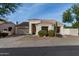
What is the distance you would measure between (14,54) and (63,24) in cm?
68

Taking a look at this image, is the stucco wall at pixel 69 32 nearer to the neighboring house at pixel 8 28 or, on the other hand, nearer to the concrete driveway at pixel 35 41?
the concrete driveway at pixel 35 41

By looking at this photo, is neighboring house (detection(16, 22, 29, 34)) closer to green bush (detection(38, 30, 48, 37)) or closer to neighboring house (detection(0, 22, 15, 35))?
neighboring house (detection(0, 22, 15, 35))

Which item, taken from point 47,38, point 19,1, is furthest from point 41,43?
point 19,1

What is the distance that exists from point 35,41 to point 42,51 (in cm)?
14

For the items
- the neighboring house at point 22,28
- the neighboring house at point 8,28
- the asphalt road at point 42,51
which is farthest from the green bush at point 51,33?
the neighboring house at point 8,28

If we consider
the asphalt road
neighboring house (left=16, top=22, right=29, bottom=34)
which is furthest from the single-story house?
the asphalt road

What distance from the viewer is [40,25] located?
25.6 feet

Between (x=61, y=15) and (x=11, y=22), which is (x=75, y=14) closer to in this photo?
(x=61, y=15)

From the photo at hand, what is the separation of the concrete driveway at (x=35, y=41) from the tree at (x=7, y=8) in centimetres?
30

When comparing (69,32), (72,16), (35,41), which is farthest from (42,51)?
(72,16)

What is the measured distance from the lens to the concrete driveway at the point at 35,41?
308 inches

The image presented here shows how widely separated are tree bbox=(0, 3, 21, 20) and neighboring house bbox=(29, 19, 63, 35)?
9.9 inches

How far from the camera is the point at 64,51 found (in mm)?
7797

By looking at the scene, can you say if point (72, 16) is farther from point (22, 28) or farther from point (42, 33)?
point (22, 28)
